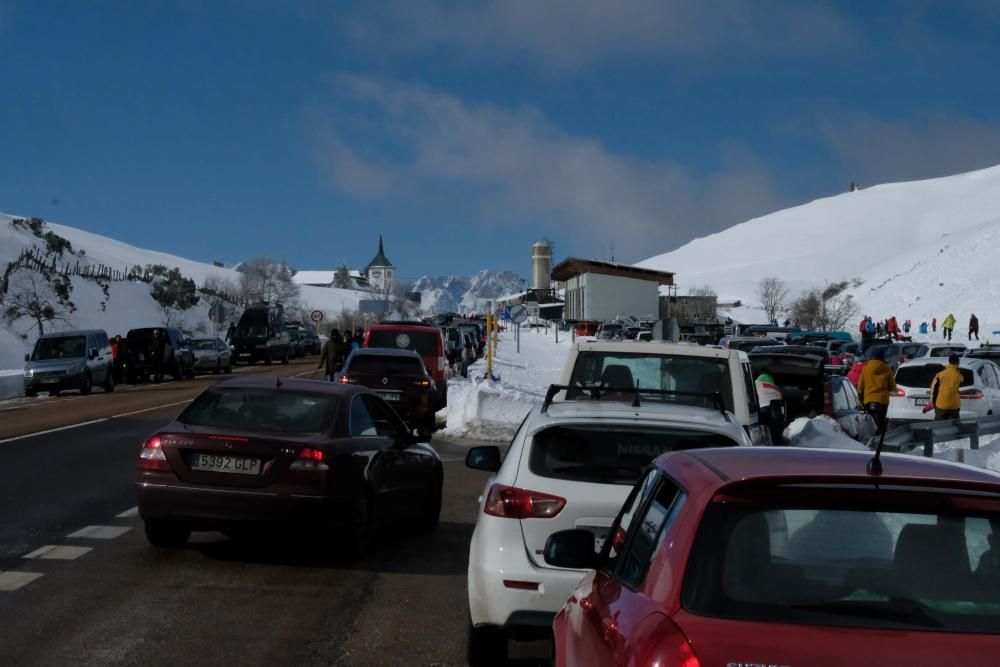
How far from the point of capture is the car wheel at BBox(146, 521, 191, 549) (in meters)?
9.12

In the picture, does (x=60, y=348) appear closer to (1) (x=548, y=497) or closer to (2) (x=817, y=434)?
(2) (x=817, y=434)

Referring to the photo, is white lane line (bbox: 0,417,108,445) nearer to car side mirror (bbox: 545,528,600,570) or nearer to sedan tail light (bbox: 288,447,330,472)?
sedan tail light (bbox: 288,447,330,472)

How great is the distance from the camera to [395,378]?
21.8 meters

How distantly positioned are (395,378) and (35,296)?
5045cm

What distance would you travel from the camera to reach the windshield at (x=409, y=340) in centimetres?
2686

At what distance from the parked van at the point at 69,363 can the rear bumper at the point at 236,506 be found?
80.9 feet

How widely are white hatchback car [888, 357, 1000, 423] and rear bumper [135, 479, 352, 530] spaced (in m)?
17.0

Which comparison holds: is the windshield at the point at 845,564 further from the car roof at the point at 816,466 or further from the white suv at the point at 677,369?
the white suv at the point at 677,369

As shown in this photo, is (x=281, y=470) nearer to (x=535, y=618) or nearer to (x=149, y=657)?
(x=149, y=657)

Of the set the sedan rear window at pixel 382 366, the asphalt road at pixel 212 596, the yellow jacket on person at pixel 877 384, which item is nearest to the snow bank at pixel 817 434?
the yellow jacket on person at pixel 877 384

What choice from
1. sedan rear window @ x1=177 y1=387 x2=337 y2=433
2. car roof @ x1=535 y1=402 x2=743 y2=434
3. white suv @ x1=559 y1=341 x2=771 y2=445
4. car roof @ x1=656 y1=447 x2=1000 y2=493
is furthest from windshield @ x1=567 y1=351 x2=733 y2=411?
car roof @ x1=656 y1=447 x2=1000 y2=493

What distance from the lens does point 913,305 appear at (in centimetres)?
10356

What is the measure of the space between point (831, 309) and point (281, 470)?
106263 mm

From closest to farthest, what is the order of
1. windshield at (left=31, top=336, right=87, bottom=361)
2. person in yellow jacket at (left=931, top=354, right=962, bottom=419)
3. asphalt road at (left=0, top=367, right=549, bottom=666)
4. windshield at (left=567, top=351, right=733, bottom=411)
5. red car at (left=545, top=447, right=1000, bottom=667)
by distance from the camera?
red car at (left=545, top=447, right=1000, bottom=667) → asphalt road at (left=0, top=367, right=549, bottom=666) → windshield at (left=567, top=351, right=733, bottom=411) → person in yellow jacket at (left=931, top=354, right=962, bottom=419) → windshield at (left=31, top=336, right=87, bottom=361)
